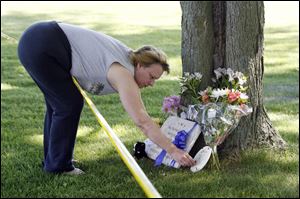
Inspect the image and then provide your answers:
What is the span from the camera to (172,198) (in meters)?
3.78

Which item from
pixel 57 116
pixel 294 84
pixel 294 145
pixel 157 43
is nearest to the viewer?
pixel 57 116

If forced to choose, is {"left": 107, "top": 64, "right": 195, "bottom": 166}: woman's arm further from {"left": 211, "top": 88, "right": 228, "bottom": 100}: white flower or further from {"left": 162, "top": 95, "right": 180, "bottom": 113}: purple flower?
{"left": 162, "top": 95, "right": 180, "bottom": 113}: purple flower

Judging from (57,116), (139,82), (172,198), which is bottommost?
(172,198)

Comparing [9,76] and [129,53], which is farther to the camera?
[9,76]

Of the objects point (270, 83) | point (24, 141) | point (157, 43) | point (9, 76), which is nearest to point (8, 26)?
point (157, 43)

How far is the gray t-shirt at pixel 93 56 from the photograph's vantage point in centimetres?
392

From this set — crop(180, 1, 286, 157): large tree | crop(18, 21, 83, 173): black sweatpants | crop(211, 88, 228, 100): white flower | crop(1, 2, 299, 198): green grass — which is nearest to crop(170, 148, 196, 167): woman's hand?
crop(1, 2, 299, 198): green grass

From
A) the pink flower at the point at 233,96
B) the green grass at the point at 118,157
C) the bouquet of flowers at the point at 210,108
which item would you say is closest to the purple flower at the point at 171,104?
the bouquet of flowers at the point at 210,108

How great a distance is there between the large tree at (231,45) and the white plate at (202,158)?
1.15 feet

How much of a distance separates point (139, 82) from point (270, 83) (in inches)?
149

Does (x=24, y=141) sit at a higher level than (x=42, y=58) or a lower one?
lower

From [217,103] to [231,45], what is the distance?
1.53 feet

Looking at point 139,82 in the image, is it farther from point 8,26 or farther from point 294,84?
point 8,26

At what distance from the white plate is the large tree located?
0.35 metres
